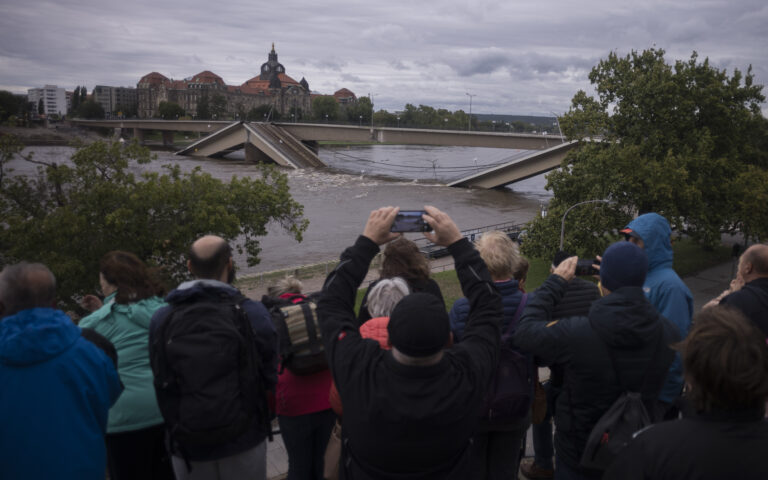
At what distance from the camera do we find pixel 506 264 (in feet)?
10.6

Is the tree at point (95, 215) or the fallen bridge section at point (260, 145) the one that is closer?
the tree at point (95, 215)

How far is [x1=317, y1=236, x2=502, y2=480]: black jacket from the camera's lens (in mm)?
2057

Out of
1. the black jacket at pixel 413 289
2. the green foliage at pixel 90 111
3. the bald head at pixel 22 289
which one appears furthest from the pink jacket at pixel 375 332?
the green foliage at pixel 90 111

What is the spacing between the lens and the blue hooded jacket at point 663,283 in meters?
3.61

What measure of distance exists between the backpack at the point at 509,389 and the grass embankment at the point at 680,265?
16.5m

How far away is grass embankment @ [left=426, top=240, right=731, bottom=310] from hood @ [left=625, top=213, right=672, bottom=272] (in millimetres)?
15764

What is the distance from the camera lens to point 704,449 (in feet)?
5.84

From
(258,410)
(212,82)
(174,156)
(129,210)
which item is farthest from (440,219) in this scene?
(212,82)

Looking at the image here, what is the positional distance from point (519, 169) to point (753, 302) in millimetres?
47296

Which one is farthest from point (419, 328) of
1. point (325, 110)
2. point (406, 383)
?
point (325, 110)

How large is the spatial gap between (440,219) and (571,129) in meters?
22.1

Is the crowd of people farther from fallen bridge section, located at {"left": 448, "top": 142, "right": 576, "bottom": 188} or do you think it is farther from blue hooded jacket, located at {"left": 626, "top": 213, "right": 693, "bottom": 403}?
fallen bridge section, located at {"left": 448, "top": 142, "right": 576, "bottom": 188}

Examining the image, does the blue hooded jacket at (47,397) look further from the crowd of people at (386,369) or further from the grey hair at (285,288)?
the grey hair at (285,288)

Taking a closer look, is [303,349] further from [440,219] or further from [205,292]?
[440,219]
